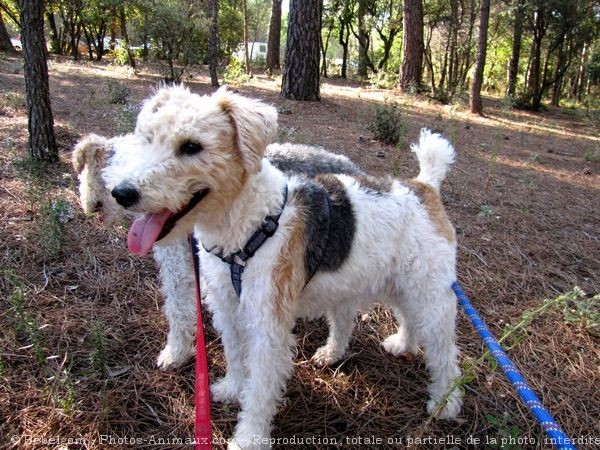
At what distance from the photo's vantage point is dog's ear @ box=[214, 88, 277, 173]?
2.25 meters

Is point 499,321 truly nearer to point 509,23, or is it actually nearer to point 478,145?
point 478,145

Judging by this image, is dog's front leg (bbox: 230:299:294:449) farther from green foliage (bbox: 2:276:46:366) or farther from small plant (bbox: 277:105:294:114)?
small plant (bbox: 277:105:294:114)

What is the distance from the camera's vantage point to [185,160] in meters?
2.12

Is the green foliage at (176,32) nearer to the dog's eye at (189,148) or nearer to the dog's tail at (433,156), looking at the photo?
the dog's tail at (433,156)

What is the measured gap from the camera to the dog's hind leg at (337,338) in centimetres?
338

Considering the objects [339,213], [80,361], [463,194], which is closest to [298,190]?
[339,213]

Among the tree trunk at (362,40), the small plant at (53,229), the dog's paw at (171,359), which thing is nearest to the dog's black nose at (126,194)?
the dog's paw at (171,359)

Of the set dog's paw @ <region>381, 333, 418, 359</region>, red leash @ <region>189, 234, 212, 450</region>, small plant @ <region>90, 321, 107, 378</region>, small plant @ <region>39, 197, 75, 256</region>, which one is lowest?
dog's paw @ <region>381, 333, 418, 359</region>

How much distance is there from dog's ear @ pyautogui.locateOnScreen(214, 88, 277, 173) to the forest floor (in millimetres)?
1534

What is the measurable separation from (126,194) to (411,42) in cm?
1609

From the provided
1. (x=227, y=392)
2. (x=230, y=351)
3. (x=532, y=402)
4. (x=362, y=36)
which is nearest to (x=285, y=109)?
(x=230, y=351)

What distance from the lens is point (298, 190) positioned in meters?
2.65

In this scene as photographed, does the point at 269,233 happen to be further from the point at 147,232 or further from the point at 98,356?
the point at 98,356

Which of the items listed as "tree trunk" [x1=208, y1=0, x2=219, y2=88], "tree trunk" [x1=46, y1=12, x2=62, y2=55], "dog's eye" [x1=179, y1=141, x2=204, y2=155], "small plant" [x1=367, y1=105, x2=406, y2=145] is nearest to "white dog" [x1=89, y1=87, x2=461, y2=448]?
"dog's eye" [x1=179, y1=141, x2=204, y2=155]
